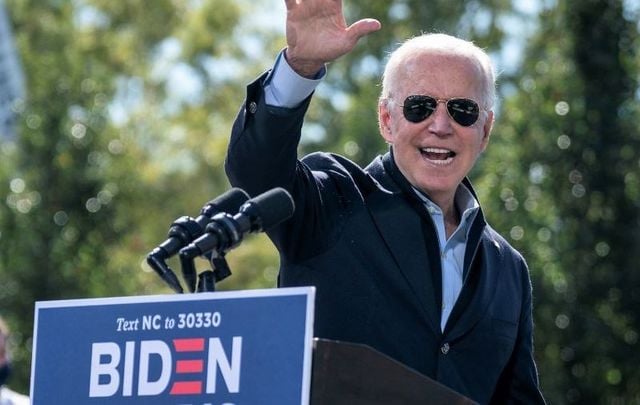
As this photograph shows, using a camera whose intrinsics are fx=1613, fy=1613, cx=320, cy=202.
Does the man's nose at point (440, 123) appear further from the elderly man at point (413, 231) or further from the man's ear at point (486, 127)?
the man's ear at point (486, 127)

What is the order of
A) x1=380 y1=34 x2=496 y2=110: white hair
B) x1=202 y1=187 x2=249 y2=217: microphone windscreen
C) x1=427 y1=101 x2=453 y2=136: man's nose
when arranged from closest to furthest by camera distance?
x1=202 y1=187 x2=249 y2=217: microphone windscreen → x1=427 y1=101 x2=453 y2=136: man's nose → x1=380 y1=34 x2=496 y2=110: white hair

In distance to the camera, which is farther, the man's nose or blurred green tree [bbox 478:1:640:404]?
blurred green tree [bbox 478:1:640:404]

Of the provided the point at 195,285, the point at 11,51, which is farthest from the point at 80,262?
the point at 195,285

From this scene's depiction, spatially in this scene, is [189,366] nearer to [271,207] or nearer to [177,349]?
[177,349]

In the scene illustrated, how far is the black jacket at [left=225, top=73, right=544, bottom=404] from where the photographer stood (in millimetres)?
4375

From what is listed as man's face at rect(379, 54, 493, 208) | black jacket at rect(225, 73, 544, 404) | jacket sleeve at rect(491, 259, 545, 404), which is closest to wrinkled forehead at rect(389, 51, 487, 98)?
man's face at rect(379, 54, 493, 208)

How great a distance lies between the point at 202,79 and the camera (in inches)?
1200

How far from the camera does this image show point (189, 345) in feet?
11.5

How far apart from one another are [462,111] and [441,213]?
0.33 m

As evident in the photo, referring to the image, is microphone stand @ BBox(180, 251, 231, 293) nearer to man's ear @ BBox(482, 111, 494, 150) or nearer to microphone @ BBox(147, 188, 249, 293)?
microphone @ BBox(147, 188, 249, 293)

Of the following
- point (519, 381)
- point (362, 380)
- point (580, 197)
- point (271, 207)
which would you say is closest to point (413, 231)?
point (519, 381)

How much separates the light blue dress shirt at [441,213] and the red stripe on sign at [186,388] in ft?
3.32

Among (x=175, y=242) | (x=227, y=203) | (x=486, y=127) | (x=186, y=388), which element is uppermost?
(x=486, y=127)

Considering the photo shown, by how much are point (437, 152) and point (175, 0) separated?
26779 mm
